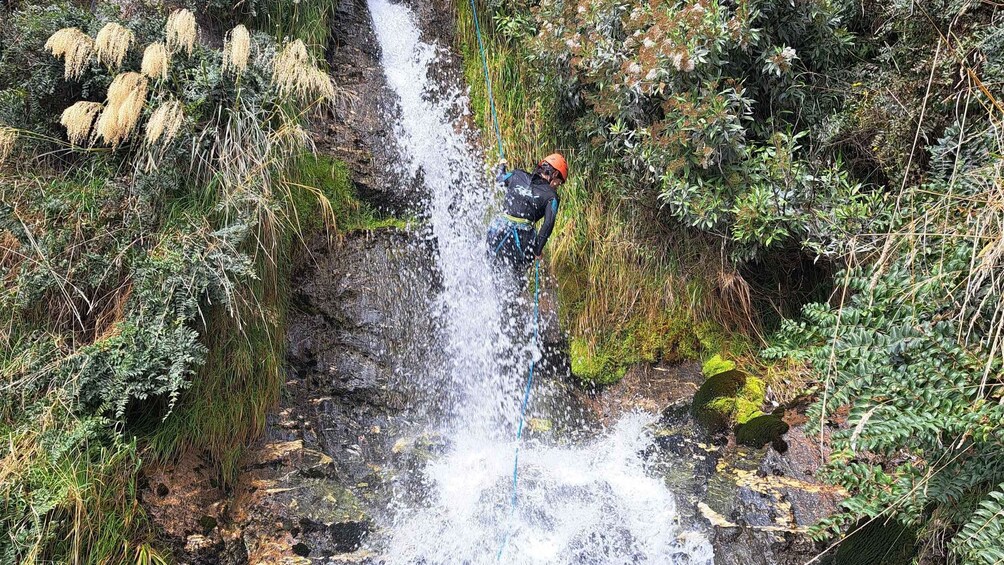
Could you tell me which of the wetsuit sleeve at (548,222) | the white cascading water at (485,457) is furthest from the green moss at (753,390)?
the wetsuit sleeve at (548,222)

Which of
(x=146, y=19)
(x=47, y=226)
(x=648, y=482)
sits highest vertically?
(x=146, y=19)

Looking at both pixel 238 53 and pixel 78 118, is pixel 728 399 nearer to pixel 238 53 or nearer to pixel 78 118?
pixel 238 53

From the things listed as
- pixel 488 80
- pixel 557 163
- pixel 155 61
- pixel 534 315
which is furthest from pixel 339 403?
pixel 488 80

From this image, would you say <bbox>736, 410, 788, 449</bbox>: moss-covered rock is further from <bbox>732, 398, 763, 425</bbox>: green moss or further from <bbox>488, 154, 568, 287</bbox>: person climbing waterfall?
<bbox>488, 154, 568, 287</bbox>: person climbing waterfall

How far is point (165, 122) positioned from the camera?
156 inches

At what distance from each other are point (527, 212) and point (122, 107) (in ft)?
9.69

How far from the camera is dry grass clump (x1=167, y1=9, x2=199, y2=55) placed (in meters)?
4.24

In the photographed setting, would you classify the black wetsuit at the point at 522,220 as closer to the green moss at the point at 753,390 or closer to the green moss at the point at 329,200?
the green moss at the point at 329,200

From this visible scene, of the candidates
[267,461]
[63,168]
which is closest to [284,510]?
[267,461]

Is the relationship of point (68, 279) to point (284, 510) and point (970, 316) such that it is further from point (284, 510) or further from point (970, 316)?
point (970, 316)

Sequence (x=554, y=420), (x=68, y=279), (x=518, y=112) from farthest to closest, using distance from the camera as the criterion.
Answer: (x=518, y=112)
(x=554, y=420)
(x=68, y=279)

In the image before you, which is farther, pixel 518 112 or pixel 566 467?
pixel 518 112

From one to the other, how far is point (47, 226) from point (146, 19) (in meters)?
1.91

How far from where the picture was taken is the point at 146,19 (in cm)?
459
